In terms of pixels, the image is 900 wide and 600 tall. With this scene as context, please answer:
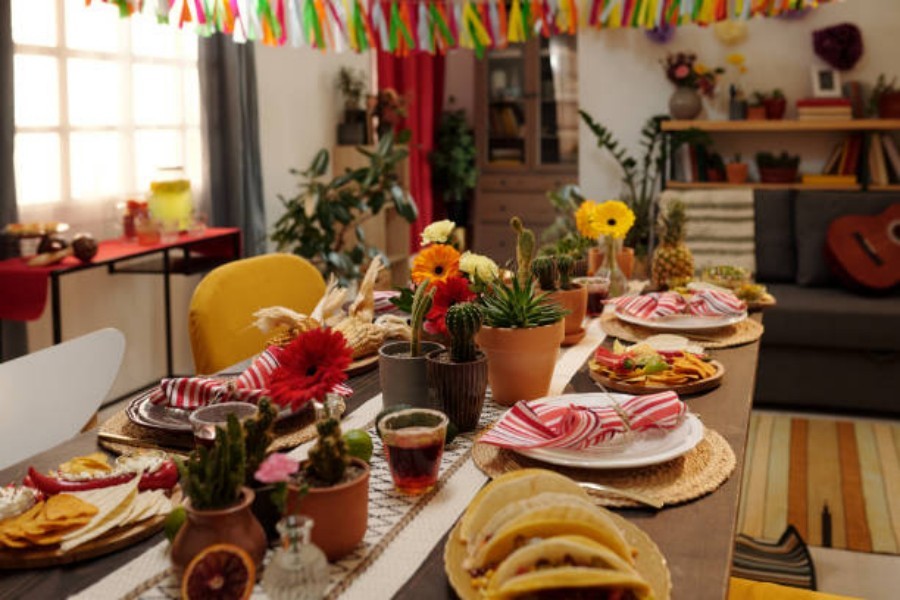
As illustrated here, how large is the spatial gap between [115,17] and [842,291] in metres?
3.17

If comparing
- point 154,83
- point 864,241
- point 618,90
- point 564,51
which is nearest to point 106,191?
point 154,83

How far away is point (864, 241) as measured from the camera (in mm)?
4176

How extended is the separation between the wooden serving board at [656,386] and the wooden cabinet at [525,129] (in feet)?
19.2

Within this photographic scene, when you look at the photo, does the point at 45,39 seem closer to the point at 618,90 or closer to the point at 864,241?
the point at 618,90

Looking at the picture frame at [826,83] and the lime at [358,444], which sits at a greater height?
the picture frame at [826,83]

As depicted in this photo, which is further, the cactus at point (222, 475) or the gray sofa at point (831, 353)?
the gray sofa at point (831, 353)

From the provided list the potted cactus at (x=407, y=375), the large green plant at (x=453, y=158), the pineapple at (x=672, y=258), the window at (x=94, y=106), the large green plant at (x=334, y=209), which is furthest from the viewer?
the large green plant at (x=453, y=158)

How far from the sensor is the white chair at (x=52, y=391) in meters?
1.72

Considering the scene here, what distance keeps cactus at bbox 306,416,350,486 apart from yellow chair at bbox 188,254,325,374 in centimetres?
104

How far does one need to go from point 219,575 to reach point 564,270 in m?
1.21

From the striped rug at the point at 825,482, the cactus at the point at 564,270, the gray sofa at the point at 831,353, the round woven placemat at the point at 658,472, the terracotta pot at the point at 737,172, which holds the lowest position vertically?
the striped rug at the point at 825,482

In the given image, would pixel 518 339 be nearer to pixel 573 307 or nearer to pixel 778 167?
pixel 573 307

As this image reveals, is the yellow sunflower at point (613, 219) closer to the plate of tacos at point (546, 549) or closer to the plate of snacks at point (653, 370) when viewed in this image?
the plate of snacks at point (653, 370)

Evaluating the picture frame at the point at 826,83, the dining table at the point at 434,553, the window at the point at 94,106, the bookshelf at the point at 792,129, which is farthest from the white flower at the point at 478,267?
the picture frame at the point at 826,83
